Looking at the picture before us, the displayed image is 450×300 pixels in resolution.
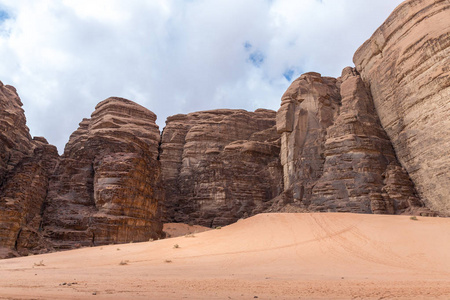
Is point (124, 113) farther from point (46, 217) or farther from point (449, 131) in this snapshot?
point (449, 131)

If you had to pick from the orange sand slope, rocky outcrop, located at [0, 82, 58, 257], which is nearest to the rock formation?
rocky outcrop, located at [0, 82, 58, 257]

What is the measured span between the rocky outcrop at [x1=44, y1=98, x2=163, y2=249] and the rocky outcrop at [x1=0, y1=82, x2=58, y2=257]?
67cm

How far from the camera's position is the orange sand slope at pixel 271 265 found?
431cm

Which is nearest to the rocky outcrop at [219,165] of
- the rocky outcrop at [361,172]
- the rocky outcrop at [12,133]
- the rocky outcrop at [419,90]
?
the rocky outcrop at [361,172]

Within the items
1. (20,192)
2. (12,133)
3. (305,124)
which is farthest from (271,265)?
(12,133)

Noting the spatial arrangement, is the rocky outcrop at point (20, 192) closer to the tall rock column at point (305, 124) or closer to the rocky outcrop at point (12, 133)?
the rocky outcrop at point (12, 133)

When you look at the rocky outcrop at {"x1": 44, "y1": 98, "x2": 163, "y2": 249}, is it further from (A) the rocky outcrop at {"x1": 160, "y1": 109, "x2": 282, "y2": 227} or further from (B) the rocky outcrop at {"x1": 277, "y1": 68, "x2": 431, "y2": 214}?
(B) the rocky outcrop at {"x1": 277, "y1": 68, "x2": 431, "y2": 214}

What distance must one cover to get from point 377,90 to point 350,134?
21.0 feet

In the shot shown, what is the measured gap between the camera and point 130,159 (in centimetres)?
1928

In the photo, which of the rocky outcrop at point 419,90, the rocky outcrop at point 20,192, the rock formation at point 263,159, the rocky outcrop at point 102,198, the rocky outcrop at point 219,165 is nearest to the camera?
the rocky outcrop at point 20,192

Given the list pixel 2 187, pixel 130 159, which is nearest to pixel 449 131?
pixel 130 159

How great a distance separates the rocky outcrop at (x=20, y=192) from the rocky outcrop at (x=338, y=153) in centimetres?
1979

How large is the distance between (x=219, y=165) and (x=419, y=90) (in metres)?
20.7

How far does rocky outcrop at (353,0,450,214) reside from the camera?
21.0 m
